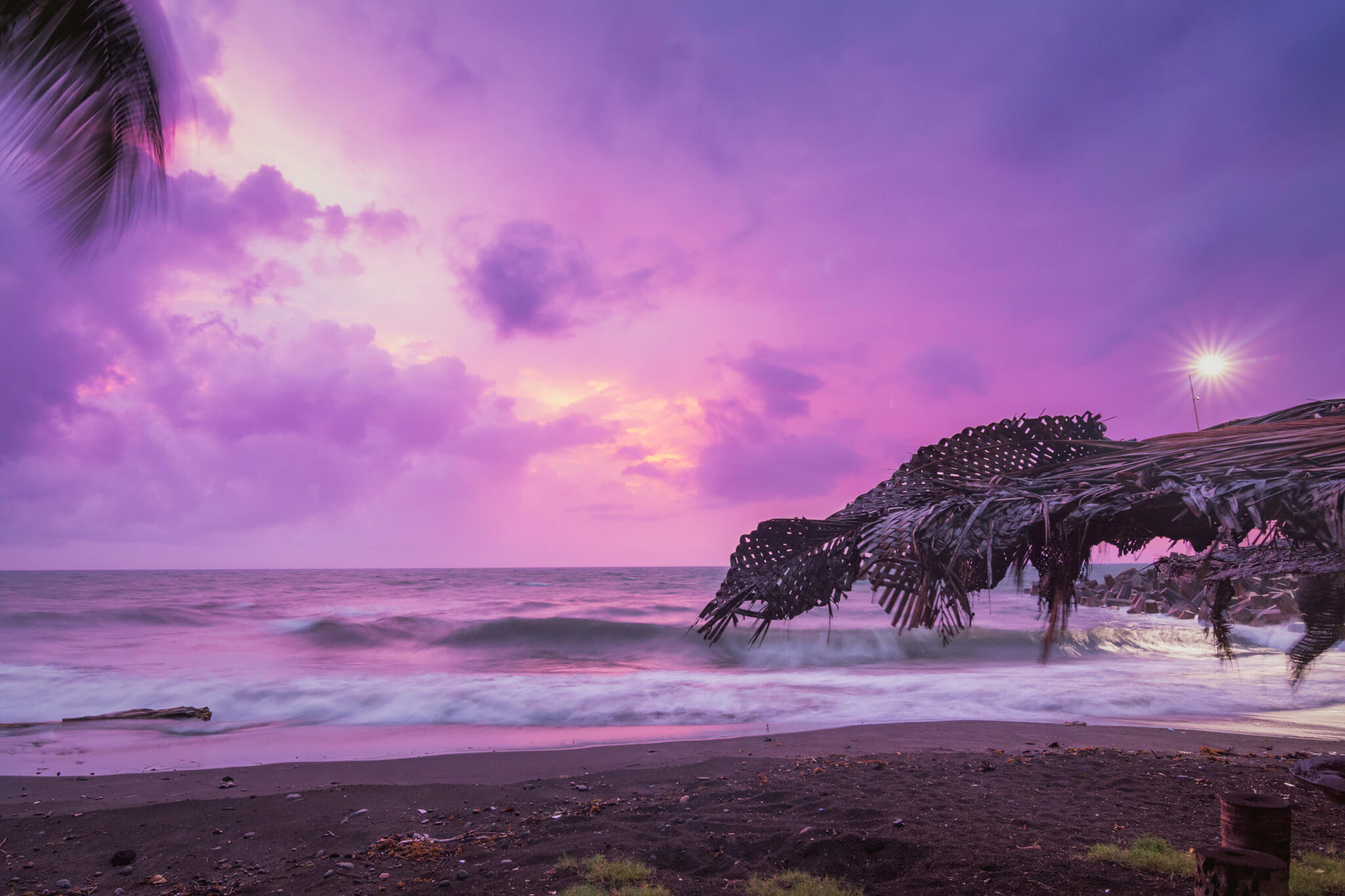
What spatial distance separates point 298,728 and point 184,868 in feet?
22.6

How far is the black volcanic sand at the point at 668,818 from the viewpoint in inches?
192

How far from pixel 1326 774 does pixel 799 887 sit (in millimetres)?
3677

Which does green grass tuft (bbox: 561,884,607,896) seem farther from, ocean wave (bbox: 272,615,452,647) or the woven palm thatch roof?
ocean wave (bbox: 272,615,452,647)

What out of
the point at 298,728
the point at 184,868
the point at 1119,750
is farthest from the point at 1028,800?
the point at 298,728

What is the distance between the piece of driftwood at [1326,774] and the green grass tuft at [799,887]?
3.16 m

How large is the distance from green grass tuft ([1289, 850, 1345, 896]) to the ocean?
90.6 inches

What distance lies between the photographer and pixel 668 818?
20.1 ft

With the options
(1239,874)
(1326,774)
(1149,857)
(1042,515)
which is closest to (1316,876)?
(1149,857)

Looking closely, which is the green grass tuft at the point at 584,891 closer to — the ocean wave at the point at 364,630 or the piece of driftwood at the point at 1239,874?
the piece of driftwood at the point at 1239,874

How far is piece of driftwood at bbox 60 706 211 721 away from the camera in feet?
38.8

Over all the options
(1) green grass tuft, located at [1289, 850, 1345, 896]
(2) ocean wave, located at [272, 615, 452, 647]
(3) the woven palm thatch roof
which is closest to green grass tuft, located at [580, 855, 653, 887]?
(3) the woven palm thatch roof

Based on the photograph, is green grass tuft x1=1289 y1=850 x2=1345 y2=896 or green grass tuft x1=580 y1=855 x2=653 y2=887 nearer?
green grass tuft x1=1289 y1=850 x2=1345 y2=896

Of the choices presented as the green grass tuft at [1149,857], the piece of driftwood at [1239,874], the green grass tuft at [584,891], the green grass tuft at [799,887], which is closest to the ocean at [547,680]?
the piece of driftwood at [1239,874]

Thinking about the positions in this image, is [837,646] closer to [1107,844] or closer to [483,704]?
[483,704]
